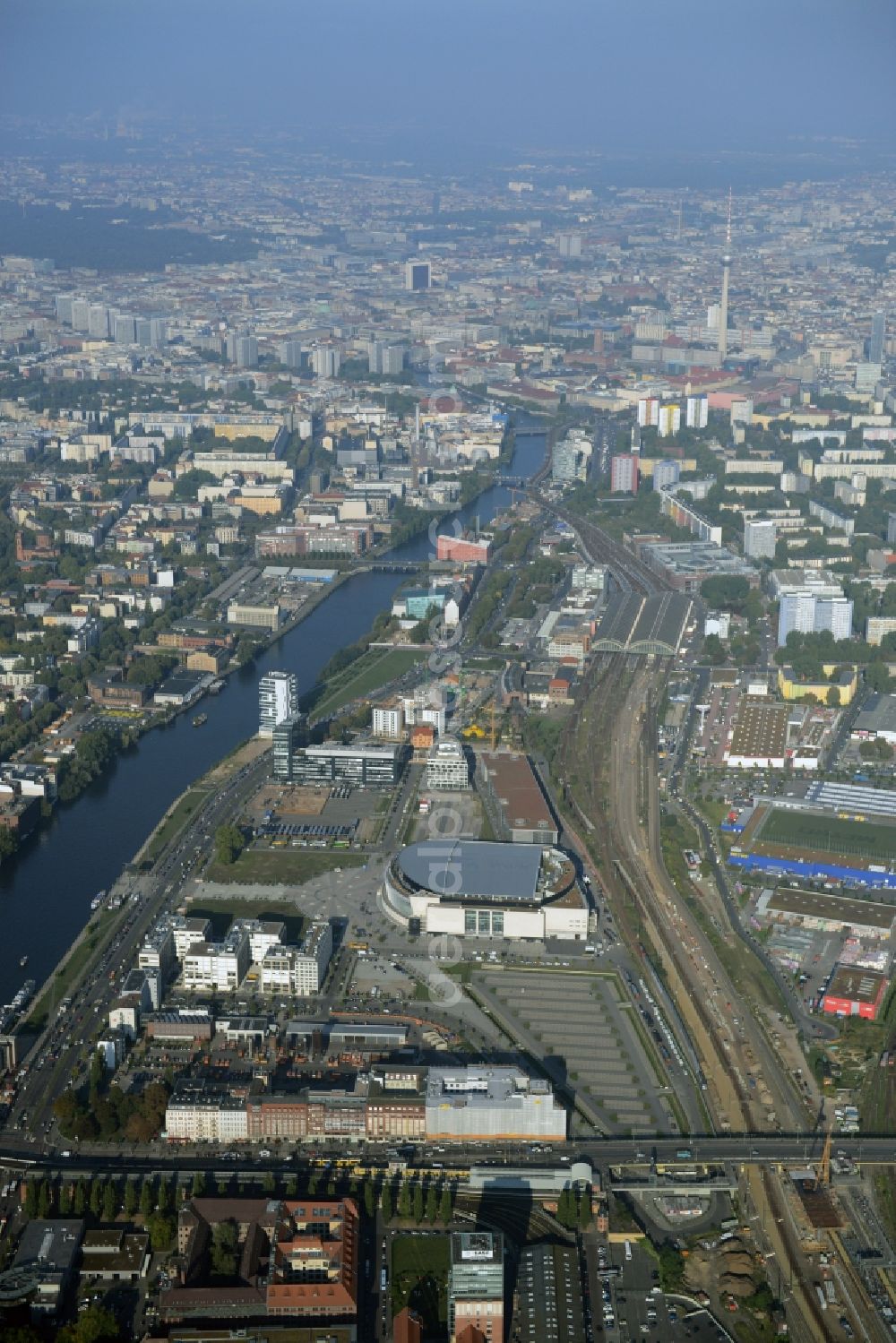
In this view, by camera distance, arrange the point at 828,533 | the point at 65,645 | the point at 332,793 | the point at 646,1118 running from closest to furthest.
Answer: the point at 646,1118, the point at 332,793, the point at 65,645, the point at 828,533

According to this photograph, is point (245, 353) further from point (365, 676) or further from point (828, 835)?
point (828, 835)

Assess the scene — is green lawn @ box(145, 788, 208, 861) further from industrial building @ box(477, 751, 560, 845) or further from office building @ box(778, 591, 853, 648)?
office building @ box(778, 591, 853, 648)

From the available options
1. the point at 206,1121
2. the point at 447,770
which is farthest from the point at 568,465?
the point at 206,1121

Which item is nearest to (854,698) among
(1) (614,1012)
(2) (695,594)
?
(2) (695,594)

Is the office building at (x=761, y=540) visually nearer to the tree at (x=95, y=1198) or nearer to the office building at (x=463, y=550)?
the office building at (x=463, y=550)

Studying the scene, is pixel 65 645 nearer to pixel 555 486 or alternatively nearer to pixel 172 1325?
pixel 555 486

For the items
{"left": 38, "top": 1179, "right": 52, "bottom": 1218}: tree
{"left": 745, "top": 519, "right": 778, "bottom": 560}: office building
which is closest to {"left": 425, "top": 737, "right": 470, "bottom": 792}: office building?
{"left": 38, "top": 1179, "right": 52, "bottom": 1218}: tree

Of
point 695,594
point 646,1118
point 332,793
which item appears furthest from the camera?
point 695,594

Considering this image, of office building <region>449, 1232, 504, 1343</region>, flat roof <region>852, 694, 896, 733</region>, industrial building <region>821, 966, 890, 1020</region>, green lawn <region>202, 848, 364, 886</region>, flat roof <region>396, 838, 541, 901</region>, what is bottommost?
flat roof <region>852, 694, 896, 733</region>
